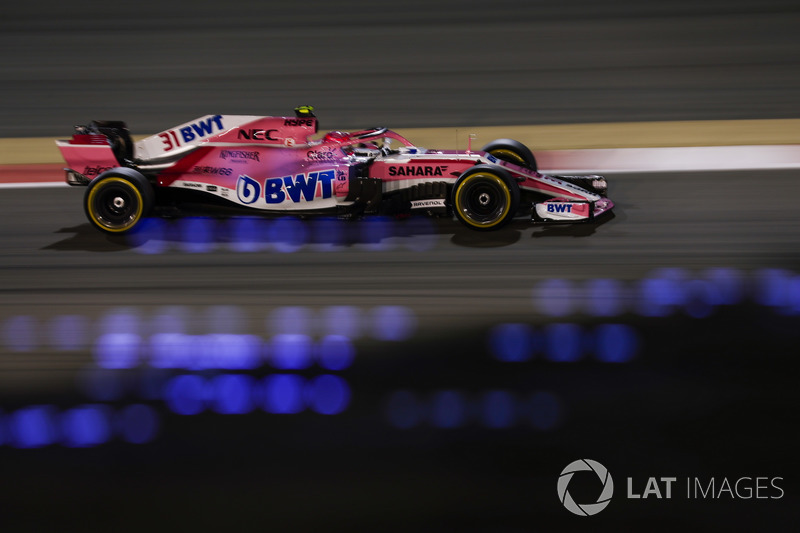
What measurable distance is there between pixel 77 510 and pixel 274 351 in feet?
5.79

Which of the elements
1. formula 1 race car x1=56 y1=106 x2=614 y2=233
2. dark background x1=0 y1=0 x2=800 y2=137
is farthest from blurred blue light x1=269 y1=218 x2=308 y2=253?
dark background x1=0 y1=0 x2=800 y2=137

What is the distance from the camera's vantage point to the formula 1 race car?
7.66 meters

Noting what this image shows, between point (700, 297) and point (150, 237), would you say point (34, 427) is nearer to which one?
point (150, 237)

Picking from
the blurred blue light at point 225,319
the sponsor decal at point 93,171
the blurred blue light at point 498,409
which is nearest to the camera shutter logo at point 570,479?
the blurred blue light at point 498,409

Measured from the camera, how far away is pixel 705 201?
342 inches

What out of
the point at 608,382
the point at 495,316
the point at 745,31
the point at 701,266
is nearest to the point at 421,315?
the point at 495,316

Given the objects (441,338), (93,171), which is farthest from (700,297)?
(93,171)

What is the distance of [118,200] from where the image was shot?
7.96m

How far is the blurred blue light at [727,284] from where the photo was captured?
629 centimetres

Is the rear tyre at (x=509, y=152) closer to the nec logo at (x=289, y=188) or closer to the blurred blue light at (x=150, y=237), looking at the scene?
the nec logo at (x=289, y=188)

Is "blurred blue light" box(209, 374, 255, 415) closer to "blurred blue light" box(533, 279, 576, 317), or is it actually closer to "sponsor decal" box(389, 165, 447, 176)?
"blurred blue light" box(533, 279, 576, 317)

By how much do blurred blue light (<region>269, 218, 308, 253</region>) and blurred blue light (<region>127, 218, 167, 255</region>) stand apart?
Answer: 0.93 meters

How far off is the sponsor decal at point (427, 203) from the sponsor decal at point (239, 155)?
143 centimetres

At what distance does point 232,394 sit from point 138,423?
560 millimetres
